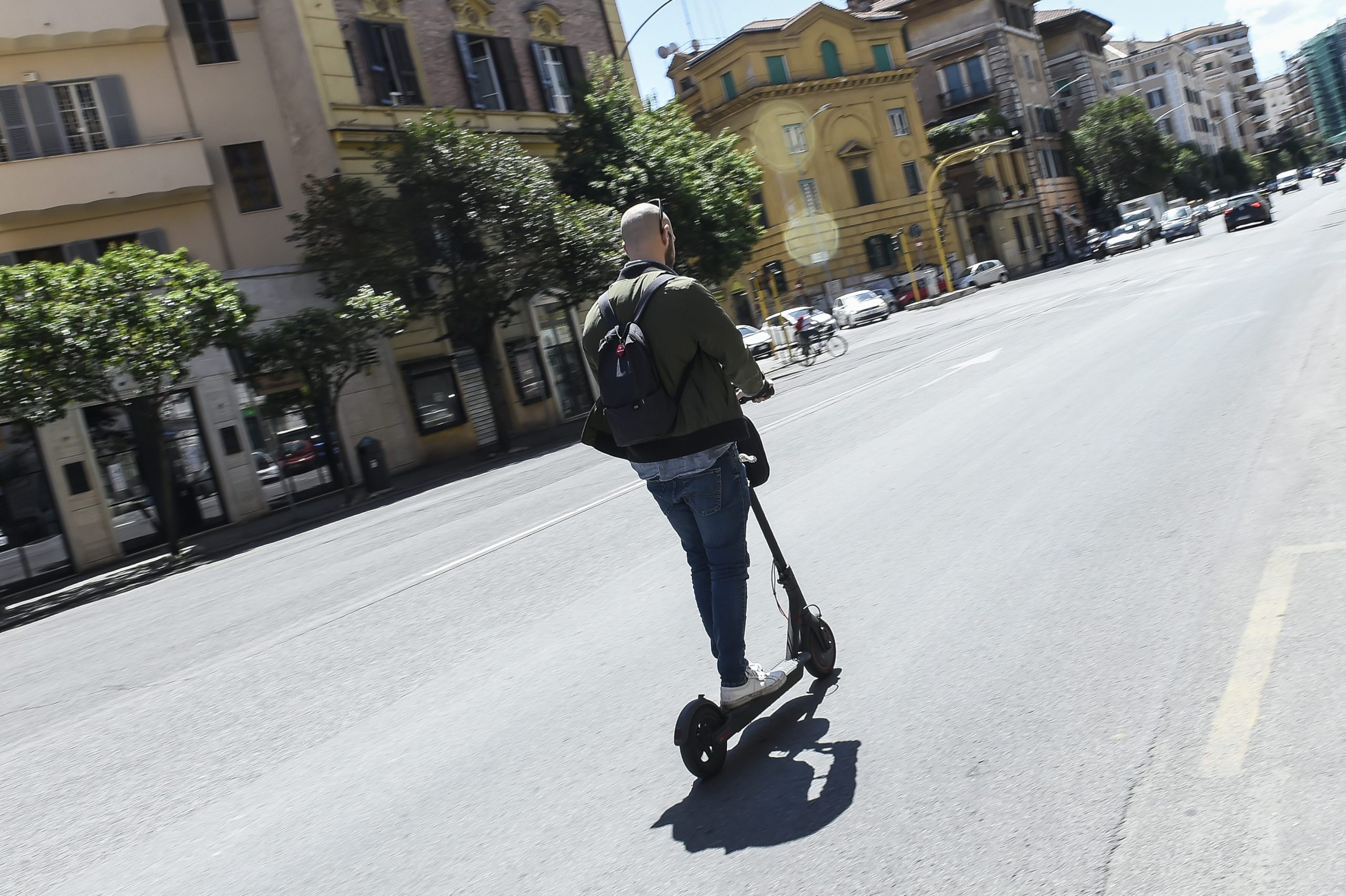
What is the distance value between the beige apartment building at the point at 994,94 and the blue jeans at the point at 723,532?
65740 millimetres

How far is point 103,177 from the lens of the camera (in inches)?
919

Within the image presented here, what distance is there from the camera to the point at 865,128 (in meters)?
59.0

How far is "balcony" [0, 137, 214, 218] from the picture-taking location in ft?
73.6

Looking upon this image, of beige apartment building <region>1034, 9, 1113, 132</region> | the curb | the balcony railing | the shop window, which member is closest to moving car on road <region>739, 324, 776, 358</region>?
the shop window

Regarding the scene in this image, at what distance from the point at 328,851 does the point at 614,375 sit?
1.86 m

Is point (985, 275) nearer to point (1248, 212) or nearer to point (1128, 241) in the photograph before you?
point (1128, 241)

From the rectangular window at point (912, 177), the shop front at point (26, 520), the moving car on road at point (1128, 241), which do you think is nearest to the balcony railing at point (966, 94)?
the rectangular window at point (912, 177)

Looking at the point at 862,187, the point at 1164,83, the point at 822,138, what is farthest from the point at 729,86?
the point at 1164,83

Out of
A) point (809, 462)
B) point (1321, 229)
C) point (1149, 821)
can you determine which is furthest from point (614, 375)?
point (1321, 229)

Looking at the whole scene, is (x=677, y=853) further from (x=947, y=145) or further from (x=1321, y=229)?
(x=947, y=145)

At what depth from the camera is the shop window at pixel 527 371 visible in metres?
30.6

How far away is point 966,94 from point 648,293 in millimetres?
72164

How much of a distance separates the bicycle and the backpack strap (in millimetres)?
25091

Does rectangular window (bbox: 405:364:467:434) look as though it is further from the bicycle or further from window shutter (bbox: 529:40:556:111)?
window shutter (bbox: 529:40:556:111)
